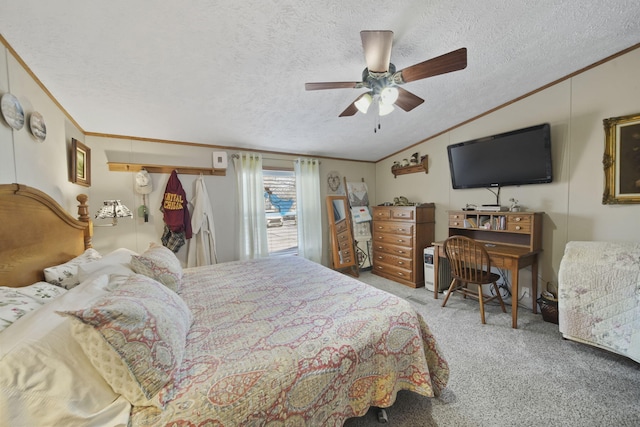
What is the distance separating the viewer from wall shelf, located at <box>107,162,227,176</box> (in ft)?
9.14

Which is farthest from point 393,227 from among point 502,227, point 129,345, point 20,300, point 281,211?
point 20,300

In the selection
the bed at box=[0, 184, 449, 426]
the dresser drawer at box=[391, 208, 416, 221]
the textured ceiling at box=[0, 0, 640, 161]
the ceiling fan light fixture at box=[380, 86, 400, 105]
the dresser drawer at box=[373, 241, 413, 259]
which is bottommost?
the dresser drawer at box=[373, 241, 413, 259]

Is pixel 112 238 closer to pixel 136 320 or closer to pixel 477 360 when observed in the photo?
pixel 136 320

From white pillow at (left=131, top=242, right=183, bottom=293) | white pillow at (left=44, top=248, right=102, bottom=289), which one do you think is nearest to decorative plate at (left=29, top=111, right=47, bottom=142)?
white pillow at (left=44, top=248, right=102, bottom=289)

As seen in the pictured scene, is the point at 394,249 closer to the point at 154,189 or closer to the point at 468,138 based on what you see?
the point at 468,138

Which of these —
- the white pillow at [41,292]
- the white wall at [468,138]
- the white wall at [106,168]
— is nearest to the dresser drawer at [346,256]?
the white wall at [106,168]

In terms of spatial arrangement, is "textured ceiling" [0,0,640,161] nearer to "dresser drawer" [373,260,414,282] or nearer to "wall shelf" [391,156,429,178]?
"wall shelf" [391,156,429,178]

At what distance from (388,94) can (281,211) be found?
105 inches

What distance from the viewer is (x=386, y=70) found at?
1.58 meters

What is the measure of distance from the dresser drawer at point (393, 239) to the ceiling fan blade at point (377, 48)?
2.62 metres

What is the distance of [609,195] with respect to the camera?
220 centimetres

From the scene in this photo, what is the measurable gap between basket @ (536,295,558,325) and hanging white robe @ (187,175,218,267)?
3883 millimetres

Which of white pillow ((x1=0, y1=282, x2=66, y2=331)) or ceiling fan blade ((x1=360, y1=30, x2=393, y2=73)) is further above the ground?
ceiling fan blade ((x1=360, y1=30, x2=393, y2=73))

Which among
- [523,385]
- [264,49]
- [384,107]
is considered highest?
[264,49]
